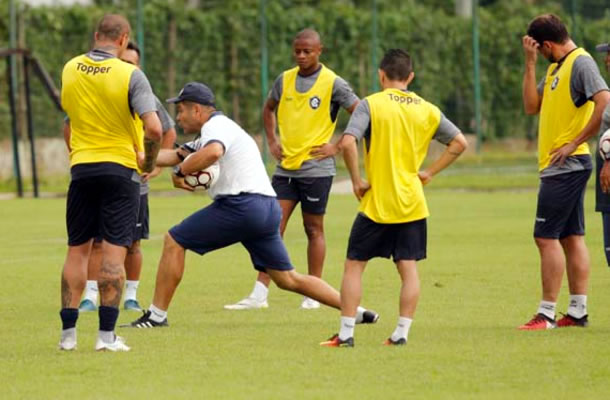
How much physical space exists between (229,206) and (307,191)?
2345 millimetres

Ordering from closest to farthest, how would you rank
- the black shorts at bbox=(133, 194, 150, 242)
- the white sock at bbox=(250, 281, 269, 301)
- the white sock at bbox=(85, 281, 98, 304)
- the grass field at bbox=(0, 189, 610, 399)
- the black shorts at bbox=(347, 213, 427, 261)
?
the grass field at bbox=(0, 189, 610, 399), the black shorts at bbox=(347, 213, 427, 261), the white sock at bbox=(85, 281, 98, 304), the white sock at bbox=(250, 281, 269, 301), the black shorts at bbox=(133, 194, 150, 242)

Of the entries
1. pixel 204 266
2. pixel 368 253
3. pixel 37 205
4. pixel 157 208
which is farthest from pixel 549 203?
pixel 37 205

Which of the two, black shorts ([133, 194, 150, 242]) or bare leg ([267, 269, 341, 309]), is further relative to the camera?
black shorts ([133, 194, 150, 242])

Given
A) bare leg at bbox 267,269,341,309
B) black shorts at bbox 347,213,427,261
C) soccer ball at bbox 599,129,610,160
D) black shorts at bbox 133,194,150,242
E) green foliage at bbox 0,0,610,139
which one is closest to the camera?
black shorts at bbox 347,213,427,261

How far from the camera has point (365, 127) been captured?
9742mm

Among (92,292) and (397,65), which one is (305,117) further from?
(397,65)

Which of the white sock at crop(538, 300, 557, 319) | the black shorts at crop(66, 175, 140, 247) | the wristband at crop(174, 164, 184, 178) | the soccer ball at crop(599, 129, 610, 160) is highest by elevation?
the soccer ball at crop(599, 129, 610, 160)

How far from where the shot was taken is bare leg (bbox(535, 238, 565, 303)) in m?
10.7

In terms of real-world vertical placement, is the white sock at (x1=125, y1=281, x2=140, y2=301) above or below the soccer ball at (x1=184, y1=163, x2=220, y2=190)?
below

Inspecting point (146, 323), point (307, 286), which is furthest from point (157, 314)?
point (307, 286)

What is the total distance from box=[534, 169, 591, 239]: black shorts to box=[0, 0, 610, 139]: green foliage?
867 inches

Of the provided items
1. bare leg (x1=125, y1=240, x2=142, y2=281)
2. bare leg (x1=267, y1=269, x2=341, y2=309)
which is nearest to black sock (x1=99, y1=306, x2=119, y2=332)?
bare leg (x1=267, y1=269, x2=341, y2=309)

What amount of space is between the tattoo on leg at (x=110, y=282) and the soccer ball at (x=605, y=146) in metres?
3.25

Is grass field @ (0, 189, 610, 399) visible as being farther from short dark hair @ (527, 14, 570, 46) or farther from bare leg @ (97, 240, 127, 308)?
short dark hair @ (527, 14, 570, 46)
